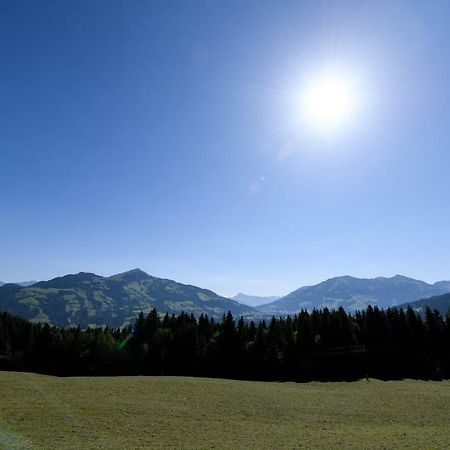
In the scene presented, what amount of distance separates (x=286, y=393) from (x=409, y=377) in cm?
4629

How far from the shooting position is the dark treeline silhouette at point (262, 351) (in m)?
78.9

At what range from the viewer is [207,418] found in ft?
100

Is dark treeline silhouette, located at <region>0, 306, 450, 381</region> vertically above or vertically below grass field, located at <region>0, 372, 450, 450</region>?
above

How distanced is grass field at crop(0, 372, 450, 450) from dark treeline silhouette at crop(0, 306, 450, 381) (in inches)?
1277

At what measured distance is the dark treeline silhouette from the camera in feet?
259

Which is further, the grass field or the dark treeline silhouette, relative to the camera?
the dark treeline silhouette

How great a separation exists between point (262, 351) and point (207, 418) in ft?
176

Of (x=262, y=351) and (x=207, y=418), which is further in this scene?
(x=262, y=351)

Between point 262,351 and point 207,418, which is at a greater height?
point 262,351

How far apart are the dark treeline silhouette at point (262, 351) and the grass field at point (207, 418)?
106ft

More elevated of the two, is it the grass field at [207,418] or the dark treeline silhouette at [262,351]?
the dark treeline silhouette at [262,351]

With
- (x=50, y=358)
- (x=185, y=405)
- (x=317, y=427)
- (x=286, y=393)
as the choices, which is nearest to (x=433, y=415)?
(x=317, y=427)

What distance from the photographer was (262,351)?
81.4m

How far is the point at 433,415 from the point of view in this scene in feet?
115
